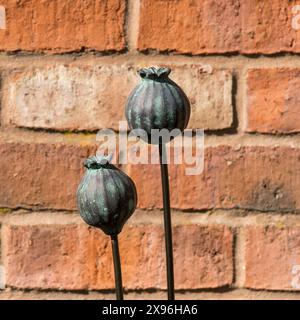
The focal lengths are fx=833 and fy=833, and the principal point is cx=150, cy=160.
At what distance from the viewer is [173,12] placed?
79cm

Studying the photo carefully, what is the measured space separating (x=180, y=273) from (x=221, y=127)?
147 millimetres

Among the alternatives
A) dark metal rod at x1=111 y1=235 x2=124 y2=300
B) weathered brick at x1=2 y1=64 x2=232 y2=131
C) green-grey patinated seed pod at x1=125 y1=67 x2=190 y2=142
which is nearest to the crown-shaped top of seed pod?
green-grey patinated seed pod at x1=125 y1=67 x2=190 y2=142

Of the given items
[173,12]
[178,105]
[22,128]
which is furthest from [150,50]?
[178,105]

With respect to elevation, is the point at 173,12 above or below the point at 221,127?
above

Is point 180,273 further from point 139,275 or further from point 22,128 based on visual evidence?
point 22,128

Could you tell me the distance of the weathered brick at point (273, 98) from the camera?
0.78 meters

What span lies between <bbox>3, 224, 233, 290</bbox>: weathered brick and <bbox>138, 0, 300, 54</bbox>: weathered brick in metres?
0.17

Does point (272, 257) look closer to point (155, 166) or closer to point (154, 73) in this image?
point (155, 166)

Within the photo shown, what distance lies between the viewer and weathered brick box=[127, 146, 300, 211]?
788 millimetres

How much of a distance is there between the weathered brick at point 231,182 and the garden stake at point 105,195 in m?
0.22

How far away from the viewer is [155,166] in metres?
0.79

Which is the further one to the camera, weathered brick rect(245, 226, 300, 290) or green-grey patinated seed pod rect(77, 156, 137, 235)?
weathered brick rect(245, 226, 300, 290)

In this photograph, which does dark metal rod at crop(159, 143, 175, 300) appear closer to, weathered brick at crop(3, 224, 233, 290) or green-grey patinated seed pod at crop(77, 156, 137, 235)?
green-grey patinated seed pod at crop(77, 156, 137, 235)

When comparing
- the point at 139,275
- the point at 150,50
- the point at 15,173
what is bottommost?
the point at 139,275
